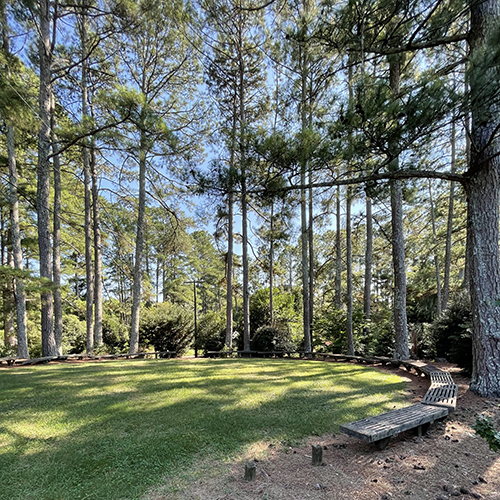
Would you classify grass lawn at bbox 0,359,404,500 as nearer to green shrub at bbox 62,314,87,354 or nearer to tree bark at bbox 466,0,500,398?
tree bark at bbox 466,0,500,398

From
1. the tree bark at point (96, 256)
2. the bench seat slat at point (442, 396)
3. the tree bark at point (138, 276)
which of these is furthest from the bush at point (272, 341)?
the bench seat slat at point (442, 396)

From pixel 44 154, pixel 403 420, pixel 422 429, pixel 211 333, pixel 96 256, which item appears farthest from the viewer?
pixel 211 333

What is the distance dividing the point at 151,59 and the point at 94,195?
589 cm

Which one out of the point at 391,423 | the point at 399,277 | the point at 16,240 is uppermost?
the point at 16,240

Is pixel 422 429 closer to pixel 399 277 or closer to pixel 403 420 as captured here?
pixel 403 420

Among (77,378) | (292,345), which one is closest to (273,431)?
(77,378)

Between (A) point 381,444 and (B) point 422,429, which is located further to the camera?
(B) point 422,429

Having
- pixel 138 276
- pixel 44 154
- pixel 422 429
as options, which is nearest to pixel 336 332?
pixel 422 429

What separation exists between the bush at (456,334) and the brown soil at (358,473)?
3.19 m

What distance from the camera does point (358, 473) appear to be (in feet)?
7.89

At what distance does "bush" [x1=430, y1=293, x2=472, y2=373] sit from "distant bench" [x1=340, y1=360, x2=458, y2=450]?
208 cm

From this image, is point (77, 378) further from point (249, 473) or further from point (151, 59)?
point (151, 59)

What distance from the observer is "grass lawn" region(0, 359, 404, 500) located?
235 centimetres

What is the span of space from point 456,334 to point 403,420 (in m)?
5.36
